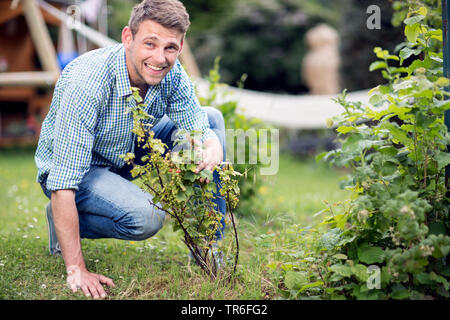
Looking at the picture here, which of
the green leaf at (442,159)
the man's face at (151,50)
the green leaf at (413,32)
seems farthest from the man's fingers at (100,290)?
the green leaf at (413,32)

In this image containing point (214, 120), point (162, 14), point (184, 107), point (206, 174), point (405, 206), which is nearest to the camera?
point (405, 206)

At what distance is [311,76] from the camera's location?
9484mm

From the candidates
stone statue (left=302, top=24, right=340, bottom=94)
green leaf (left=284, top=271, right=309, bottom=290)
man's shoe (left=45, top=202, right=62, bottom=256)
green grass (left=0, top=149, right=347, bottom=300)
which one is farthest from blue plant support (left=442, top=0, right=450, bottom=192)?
stone statue (left=302, top=24, right=340, bottom=94)

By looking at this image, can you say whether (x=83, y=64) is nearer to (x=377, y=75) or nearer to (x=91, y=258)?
(x=91, y=258)

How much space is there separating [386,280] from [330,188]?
300 cm

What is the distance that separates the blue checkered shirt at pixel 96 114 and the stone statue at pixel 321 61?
7835mm

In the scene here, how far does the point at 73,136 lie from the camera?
1.61 meters

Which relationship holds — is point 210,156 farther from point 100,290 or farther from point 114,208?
point 100,290

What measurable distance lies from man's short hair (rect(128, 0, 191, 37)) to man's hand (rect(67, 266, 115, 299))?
2.91ft

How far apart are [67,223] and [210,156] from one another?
553 millimetres

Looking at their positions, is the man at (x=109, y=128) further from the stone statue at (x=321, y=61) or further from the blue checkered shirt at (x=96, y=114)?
the stone statue at (x=321, y=61)

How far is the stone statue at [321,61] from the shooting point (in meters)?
9.35

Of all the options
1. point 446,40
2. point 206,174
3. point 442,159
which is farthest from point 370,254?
point 446,40

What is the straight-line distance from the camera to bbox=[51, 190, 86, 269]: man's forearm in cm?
158
